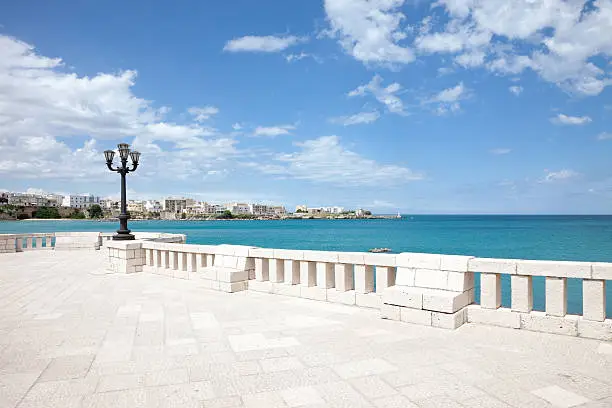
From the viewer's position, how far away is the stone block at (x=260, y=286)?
320 inches

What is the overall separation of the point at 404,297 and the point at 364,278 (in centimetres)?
102

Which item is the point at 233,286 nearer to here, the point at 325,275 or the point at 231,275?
the point at 231,275

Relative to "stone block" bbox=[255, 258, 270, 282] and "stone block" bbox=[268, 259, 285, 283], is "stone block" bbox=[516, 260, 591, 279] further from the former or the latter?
"stone block" bbox=[255, 258, 270, 282]

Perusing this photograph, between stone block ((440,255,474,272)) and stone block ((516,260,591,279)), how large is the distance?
25.3 inches

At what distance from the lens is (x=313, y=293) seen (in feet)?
24.3

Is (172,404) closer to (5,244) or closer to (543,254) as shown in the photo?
(5,244)

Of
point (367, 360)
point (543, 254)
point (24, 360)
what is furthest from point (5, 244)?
point (543, 254)

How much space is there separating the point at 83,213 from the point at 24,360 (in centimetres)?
19506

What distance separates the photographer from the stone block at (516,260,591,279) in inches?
196

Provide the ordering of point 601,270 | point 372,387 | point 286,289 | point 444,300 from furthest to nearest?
point 286,289
point 444,300
point 601,270
point 372,387

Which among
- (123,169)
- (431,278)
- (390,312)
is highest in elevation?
(123,169)

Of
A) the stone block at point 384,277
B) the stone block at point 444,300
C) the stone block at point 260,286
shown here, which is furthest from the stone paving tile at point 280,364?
the stone block at point 260,286

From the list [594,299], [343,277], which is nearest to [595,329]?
[594,299]

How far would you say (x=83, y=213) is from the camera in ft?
580
